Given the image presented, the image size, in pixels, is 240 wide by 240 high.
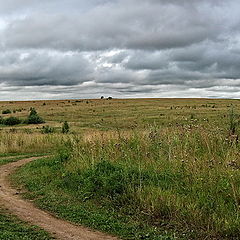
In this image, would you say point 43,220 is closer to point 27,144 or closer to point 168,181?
point 168,181

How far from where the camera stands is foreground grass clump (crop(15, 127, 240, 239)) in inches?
242

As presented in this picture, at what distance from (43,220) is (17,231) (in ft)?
2.55

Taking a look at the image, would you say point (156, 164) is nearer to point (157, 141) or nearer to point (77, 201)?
point (157, 141)

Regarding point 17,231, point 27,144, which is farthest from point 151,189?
point 27,144

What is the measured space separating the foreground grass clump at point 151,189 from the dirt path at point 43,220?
0.28m

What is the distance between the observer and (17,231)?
611 centimetres

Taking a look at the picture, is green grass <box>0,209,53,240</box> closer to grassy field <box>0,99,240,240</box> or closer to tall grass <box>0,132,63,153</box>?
grassy field <box>0,99,240,240</box>

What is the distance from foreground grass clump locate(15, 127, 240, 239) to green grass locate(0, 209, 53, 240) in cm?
95

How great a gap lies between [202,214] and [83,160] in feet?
17.1

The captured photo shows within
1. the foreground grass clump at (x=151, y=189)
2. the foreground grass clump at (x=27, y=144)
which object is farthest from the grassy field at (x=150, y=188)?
the foreground grass clump at (x=27, y=144)

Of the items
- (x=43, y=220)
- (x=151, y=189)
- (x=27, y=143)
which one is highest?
(x=151, y=189)

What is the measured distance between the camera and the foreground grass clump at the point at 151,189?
20.1 ft

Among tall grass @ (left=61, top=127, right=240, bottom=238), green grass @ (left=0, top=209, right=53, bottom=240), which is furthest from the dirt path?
tall grass @ (left=61, top=127, right=240, bottom=238)

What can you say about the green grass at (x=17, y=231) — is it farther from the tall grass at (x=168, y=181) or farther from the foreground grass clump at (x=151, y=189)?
the tall grass at (x=168, y=181)
